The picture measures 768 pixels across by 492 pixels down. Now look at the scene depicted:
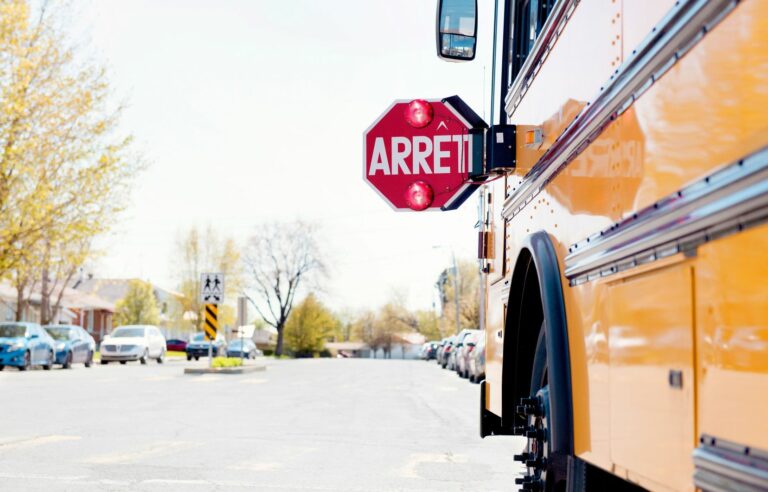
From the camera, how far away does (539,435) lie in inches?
154

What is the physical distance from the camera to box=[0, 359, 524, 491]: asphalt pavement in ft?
24.8

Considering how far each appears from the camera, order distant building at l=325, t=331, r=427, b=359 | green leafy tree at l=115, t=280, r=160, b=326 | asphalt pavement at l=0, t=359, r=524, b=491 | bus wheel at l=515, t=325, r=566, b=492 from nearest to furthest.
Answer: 1. bus wheel at l=515, t=325, r=566, b=492
2. asphalt pavement at l=0, t=359, r=524, b=491
3. green leafy tree at l=115, t=280, r=160, b=326
4. distant building at l=325, t=331, r=427, b=359

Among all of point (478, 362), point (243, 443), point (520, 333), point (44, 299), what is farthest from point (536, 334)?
point (44, 299)

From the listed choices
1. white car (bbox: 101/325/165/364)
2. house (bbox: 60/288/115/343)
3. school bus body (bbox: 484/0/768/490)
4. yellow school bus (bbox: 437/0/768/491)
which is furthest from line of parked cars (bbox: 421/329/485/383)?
house (bbox: 60/288/115/343)

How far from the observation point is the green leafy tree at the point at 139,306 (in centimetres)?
9075

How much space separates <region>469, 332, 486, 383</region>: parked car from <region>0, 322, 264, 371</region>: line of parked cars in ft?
33.3

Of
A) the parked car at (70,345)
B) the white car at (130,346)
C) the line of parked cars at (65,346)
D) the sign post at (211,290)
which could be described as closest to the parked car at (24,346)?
the line of parked cars at (65,346)

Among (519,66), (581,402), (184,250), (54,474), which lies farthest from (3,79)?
(184,250)

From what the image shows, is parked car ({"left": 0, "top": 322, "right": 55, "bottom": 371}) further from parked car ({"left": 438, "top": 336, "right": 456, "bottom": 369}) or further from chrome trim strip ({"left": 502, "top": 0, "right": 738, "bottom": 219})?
chrome trim strip ({"left": 502, "top": 0, "right": 738, "bottom": 219})

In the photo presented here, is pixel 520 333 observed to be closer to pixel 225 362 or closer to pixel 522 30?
pixel 522 30

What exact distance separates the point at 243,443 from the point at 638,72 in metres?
8.18

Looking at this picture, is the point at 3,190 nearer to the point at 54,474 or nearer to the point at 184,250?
the point at 54,474

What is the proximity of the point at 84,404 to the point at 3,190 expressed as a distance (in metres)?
12.1

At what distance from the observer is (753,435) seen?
1.76 meters
